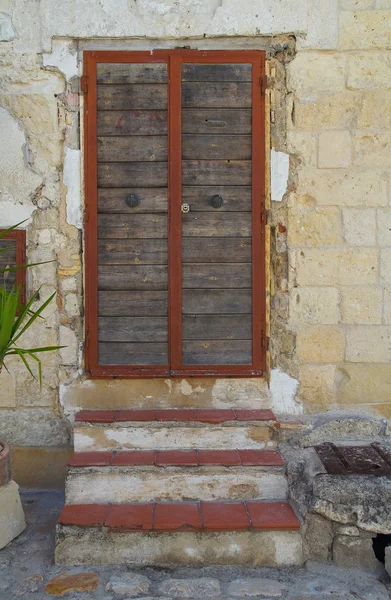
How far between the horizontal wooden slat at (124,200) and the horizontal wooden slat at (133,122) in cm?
35

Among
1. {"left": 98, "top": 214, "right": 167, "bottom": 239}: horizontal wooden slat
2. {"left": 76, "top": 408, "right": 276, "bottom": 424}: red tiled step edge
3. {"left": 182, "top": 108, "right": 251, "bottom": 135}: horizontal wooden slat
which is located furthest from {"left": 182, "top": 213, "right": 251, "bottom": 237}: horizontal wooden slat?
{"left": 76, "top": 408, "right": 276, "bottom": 424}: red tiled step edge

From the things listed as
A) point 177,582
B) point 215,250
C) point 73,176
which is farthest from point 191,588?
point 73,176

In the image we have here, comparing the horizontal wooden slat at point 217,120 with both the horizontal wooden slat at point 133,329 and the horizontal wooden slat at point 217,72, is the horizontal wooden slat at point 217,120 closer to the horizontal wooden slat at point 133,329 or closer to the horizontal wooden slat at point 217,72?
the horizontal wooden slat at point 217,72

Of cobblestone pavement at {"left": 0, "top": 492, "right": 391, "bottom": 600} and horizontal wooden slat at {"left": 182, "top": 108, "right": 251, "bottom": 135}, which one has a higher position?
horizontal wooden slat at {"left": 182, "top": 108, "right": 251, "bottom": 135}

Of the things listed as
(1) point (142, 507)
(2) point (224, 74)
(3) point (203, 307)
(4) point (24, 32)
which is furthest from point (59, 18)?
(1) point (142, 507)

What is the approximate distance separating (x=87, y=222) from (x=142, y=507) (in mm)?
1711

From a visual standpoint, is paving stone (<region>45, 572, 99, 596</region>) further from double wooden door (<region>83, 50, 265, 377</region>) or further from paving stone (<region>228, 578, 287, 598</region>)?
double wooden door (<region>83, 50, 265, 377</region>)

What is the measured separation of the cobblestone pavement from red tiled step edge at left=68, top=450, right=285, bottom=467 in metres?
0.51

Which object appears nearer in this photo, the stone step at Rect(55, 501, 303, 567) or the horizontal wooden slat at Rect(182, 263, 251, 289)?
the stone step at Rect(55, 501, 303, 567)

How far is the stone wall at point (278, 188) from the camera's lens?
11.1ft

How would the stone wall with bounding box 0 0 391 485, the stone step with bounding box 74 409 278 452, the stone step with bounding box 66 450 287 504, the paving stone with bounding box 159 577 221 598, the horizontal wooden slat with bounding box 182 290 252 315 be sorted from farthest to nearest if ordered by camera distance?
1. the horizontal wooden slat with bounding box 182 290 252 315
2. the stone wall with bounding box 0 0 391 485
3. the stone step with bounding box 74 409 278 452
4. the stone step with bounding box 66 450 287 504
5. the paving stone with bounding box 159 577 221 598

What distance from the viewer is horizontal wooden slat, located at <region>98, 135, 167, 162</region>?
3439mm

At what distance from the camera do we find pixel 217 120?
11.3 ft

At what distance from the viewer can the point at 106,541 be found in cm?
271
